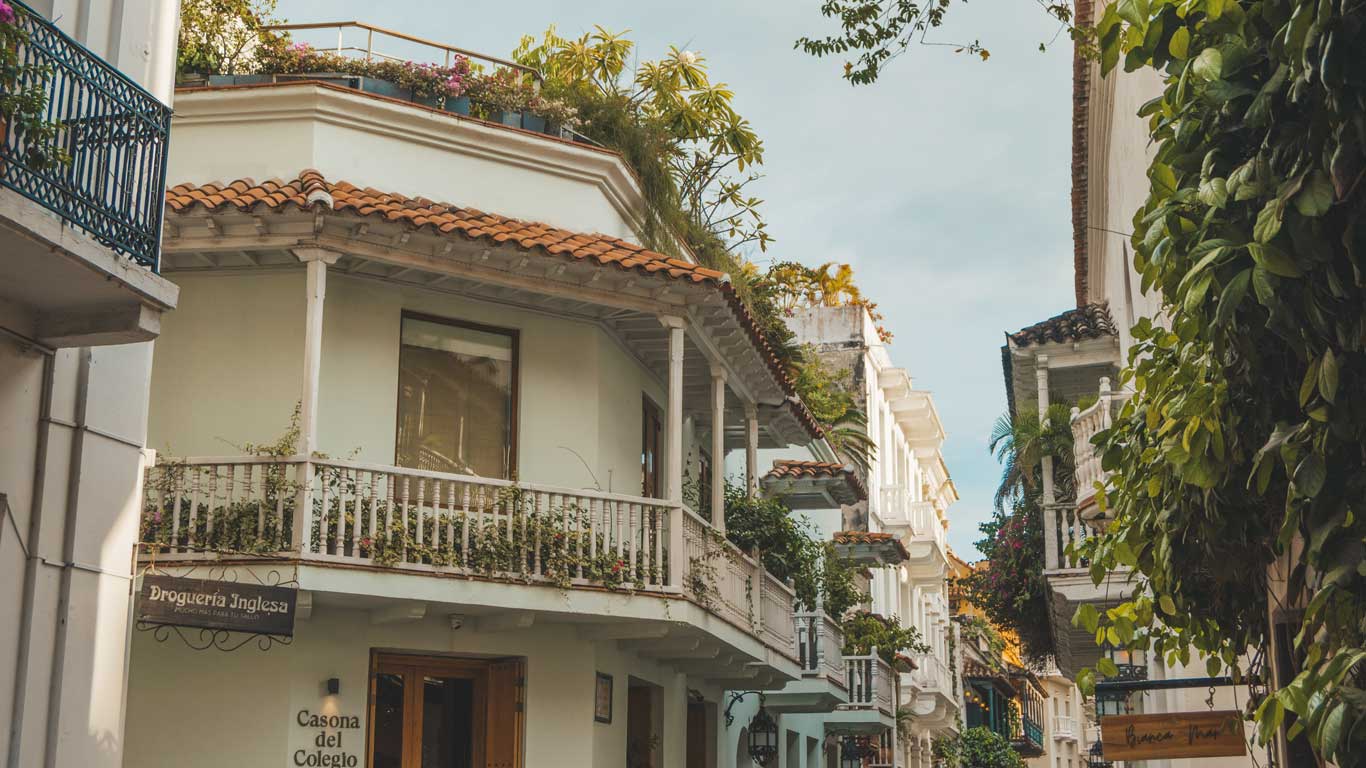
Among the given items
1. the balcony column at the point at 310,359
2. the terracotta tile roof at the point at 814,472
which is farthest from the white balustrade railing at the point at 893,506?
the balcony column at the point at 310,359

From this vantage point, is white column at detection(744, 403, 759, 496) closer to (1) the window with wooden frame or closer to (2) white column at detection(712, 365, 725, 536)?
(1) the window with wooden frame

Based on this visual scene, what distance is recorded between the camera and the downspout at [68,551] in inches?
337

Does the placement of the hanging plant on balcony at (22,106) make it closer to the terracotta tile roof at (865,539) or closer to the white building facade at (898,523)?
the terracotta tile roof at (865,539)

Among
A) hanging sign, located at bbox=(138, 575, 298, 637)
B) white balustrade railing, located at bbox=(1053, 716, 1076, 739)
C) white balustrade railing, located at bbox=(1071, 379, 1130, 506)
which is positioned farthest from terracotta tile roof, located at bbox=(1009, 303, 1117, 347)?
white balustrade railing, located at bbox=(1053, 716, 1076, 739)

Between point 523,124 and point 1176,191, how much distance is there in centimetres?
1266

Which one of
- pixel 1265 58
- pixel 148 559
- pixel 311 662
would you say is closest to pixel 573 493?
pixel 311 662

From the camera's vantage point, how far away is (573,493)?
14453 millimetres

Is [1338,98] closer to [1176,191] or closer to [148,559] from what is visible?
[1176,191]

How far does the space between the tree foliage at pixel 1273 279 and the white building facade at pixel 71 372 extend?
A: 555 cm

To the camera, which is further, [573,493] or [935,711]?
[935,711]

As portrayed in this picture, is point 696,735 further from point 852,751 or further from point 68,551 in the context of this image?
point 68,551

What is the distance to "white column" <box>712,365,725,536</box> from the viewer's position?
1692 cm

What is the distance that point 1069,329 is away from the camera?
65.8 ft

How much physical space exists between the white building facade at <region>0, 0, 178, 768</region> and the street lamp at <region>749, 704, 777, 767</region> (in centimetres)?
1358
